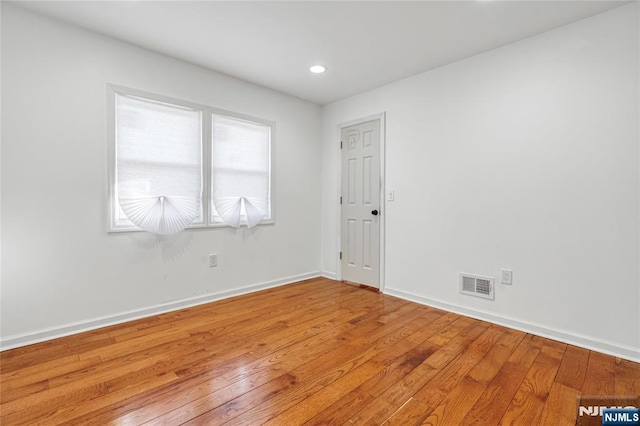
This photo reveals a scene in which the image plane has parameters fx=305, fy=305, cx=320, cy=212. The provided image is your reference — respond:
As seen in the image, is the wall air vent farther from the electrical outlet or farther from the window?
the window

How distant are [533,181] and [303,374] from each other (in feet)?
7.77

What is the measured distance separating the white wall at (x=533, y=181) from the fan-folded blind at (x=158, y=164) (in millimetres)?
2199

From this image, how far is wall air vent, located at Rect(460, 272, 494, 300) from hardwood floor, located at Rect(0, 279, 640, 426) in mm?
283

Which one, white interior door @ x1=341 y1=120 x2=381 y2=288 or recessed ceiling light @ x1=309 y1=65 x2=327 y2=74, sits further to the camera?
white interior door @ x1=341 y1=120 x2=381 y2=288

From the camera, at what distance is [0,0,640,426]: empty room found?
70.1 inches

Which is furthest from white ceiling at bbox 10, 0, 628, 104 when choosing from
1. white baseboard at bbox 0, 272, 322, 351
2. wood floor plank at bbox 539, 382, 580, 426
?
wood floor plank at bbox 539, 382, 580, 426

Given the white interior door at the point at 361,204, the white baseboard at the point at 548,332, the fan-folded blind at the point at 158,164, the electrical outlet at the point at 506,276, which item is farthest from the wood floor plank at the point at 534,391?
the fan-folded blind at the point at 158,164

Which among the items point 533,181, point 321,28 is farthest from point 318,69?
point 533,181

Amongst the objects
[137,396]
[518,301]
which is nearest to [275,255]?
[137,396]

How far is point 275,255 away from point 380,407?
2509 millimetres

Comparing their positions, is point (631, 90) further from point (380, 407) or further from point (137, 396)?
point (137, 396)

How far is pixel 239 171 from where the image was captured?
3523 mm

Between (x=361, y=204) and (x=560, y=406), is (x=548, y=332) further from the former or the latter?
(x=361, y=204)

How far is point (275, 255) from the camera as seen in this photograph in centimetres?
390
